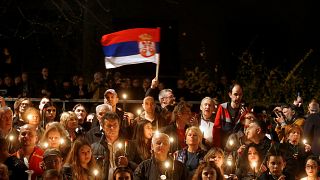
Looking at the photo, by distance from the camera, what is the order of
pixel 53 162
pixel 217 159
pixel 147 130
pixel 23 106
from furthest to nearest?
pixel 23 106
pixel 147 130
pixel 217 159
pixel 53 162

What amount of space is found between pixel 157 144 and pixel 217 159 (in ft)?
2.92

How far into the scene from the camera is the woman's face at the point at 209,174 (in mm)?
8836

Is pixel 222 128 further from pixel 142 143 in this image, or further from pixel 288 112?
pixel 288 112

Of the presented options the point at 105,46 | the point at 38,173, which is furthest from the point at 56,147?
the point at 105,46

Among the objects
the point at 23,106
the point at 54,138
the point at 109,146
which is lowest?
the point at 109,146

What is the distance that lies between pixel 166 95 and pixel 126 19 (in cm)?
962

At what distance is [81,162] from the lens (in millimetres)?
9203

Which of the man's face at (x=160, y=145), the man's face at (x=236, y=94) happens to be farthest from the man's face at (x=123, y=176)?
the man's face at (x=236, y=94)

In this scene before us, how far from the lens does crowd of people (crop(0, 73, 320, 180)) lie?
9.12 m

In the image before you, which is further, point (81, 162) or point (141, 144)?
point (141, 144)

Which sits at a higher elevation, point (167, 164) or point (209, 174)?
point (167, 164)

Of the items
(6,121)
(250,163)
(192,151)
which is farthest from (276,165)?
(6,121)

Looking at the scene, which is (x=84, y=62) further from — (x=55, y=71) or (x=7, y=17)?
(x=7, y=17)

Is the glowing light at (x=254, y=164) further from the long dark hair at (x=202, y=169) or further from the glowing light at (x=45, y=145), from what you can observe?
the glowing light at (x=45, y=145)
